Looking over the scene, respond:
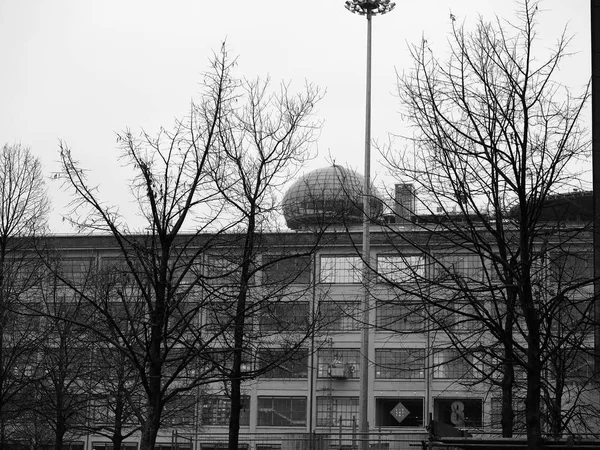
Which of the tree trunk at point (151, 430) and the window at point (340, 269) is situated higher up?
the window at point (340, 269)

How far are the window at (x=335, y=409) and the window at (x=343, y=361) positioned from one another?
5.88 feet

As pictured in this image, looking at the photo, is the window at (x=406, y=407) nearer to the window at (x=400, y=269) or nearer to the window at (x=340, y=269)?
the window at (x=340, y=269)

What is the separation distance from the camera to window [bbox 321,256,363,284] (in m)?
20.5

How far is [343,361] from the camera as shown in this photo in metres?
67.0

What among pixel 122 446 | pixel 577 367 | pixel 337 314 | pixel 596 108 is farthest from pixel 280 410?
pixel 337 314

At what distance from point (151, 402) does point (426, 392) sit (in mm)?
51091

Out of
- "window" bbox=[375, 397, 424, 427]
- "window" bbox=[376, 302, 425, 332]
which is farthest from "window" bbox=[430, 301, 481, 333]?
"window" bbox=[375, 397, 424, 427]

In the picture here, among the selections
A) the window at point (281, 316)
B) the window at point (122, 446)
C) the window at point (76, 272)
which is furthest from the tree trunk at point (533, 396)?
the window at point (122, 446)

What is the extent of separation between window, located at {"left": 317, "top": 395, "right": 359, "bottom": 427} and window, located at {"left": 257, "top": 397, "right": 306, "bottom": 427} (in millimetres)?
1238

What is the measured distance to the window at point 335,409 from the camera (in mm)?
66938

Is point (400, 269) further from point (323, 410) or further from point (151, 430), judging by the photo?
point (323, 410)

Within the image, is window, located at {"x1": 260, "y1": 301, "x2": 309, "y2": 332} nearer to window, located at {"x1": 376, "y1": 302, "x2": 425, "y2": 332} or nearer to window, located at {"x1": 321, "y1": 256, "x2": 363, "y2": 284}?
window, located at {"x1": 321, "y1": 256, "x2": 363, "y2": 284}

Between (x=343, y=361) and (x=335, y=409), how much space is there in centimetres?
360

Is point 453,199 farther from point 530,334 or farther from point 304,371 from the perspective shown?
point 304,371
